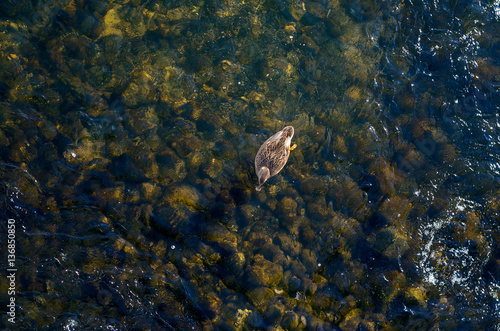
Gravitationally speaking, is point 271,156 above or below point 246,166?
above

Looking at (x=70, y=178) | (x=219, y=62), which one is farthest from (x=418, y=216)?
(x=70, y=178)

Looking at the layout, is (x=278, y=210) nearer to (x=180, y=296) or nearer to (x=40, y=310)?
(x=180, y=296)

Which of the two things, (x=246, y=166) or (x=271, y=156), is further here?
(x=246, y=166)

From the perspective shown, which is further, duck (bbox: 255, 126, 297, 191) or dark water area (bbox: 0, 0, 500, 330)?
duck (bbox: 255, 126, 297, 191)

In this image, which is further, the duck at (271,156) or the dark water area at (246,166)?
the duck at (271,156)
